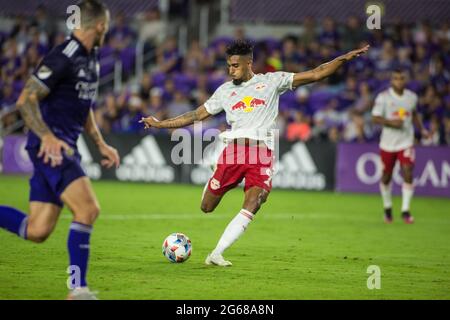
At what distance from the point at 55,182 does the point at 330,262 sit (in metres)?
4.13

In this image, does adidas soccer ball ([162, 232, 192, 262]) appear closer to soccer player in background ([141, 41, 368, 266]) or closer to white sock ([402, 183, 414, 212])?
soccer player in background ([141, 41, 368, 266])

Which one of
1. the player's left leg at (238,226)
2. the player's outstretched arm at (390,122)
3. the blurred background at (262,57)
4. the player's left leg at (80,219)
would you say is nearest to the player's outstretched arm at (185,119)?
the player's left leg at (238,226)

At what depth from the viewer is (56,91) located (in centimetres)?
748

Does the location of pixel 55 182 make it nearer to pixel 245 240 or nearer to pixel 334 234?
pixel 245 240

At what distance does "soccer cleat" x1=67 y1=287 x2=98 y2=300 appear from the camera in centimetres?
709

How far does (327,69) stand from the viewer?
9.65 meters

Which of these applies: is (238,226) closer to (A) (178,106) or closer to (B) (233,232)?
(B) (233,232)

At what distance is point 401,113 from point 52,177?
1009 cm

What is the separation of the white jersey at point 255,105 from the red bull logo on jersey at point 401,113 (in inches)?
254

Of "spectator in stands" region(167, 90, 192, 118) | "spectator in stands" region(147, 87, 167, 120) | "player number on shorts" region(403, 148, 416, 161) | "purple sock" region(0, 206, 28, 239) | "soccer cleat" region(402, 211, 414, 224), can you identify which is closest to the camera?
"purple sock" region(0, 206, 28, 239)

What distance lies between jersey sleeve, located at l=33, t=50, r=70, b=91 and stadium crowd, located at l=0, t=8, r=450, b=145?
50.5 feet

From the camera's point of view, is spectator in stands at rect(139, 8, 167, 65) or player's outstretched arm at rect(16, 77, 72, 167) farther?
spectator in stands at rect(139, 8, 167, 65)
